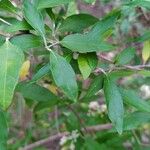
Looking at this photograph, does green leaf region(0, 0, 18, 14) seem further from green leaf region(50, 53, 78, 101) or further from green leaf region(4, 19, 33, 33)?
green leaf region(50, 53, 78, 101)

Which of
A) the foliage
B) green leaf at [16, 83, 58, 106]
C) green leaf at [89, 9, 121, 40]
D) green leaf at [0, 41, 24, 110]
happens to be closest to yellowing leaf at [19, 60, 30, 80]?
the foliage

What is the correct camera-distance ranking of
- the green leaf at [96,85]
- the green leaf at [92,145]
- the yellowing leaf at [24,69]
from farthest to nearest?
the green leaf at [92,145]
the yellowing leaf at [24,69]
the green leaf at [96,85]

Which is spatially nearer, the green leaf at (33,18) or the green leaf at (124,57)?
the green leaf at (33,18)

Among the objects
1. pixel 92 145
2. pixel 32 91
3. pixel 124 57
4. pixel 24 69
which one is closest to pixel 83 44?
pixel 124 57

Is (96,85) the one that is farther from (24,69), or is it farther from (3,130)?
(24,69)

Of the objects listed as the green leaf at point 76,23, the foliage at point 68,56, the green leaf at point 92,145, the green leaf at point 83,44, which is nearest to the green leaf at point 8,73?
the foliage at point 68,56

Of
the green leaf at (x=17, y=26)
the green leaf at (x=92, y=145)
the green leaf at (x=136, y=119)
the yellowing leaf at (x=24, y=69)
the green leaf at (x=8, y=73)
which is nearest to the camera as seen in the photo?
the green leaf at (x=8, y=73)

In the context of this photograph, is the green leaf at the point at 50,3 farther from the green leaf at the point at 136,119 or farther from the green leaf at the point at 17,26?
the green leaf at the point at 136,119
